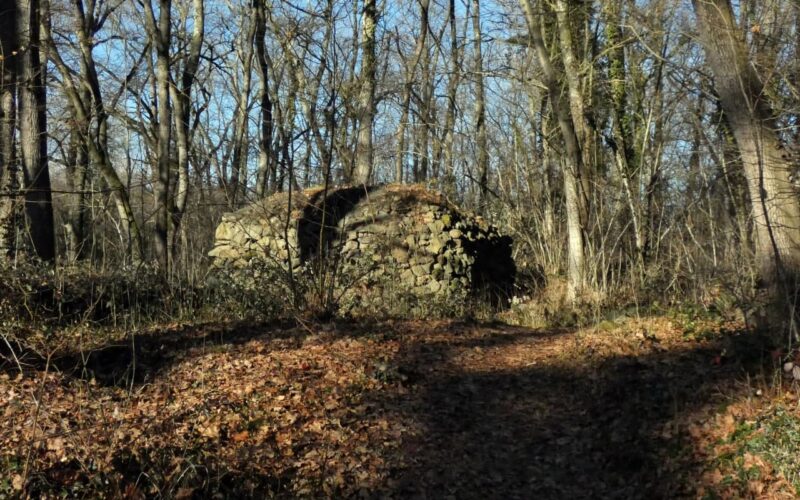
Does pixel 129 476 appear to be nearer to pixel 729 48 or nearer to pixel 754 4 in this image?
pixel 729 48

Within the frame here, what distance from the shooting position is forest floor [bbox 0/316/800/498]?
505 cm

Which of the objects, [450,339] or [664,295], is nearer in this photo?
[450,339]

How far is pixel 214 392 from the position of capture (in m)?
6.57

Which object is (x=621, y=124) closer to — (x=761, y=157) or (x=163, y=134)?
(x=163, y=134)

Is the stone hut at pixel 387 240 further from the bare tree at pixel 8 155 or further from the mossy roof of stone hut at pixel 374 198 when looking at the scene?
the bare tree at pixel 8 155

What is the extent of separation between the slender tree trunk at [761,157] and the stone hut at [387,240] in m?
6.38

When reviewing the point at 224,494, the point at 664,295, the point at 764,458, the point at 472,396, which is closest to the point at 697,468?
the point at 764,458

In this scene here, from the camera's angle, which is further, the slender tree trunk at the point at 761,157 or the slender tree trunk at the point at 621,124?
the slender tree trunk at the point at 621,124

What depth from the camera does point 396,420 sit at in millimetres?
6391

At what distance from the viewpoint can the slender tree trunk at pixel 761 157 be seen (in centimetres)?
637

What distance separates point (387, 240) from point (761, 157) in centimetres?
775

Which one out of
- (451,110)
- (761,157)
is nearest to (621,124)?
(451,110)

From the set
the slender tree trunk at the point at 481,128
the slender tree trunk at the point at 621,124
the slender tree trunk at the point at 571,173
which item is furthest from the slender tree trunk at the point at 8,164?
the slender tree trunk at the point at 481,128

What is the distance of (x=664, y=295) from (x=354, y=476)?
721 cm
